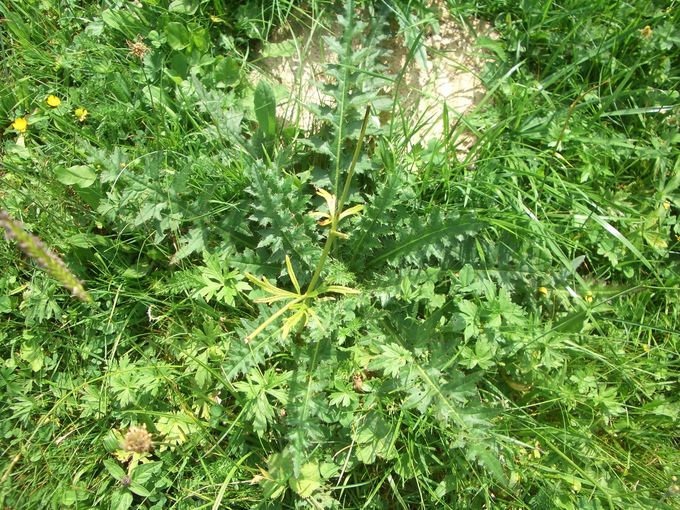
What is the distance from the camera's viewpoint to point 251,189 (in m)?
2.59

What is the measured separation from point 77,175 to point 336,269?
1359 millimetres

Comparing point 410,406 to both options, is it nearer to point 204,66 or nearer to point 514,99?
point 514,99

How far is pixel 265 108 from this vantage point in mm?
2723

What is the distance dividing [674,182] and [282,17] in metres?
2.35

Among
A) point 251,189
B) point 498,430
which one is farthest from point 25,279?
point 498,430

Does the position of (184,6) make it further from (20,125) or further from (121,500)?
(121,500)

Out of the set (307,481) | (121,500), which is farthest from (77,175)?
(307,481)

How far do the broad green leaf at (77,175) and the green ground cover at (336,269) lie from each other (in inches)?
0.9

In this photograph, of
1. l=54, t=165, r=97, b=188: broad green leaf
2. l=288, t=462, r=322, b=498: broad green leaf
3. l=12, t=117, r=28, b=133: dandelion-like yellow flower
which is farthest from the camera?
l=12, t=117, r=28, b=133: dandelion-like yellow flower

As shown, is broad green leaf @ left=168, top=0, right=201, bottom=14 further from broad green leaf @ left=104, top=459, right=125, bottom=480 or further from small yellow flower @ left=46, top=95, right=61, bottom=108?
broad green leaf @ left=104, top=459, right=125, bottom=480

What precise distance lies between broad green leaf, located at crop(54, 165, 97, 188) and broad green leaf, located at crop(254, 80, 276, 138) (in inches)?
34.4

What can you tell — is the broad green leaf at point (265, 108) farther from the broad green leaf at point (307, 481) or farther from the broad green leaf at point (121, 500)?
the broad green leaf at point (121, 500)

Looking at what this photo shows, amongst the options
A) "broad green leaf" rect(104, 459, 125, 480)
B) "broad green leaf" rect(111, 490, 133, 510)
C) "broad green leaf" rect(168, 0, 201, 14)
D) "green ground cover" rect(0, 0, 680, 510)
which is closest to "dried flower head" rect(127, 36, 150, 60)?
"green ground cover" rect(0, 0, 680, 510)

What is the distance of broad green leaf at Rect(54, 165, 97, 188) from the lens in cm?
264
